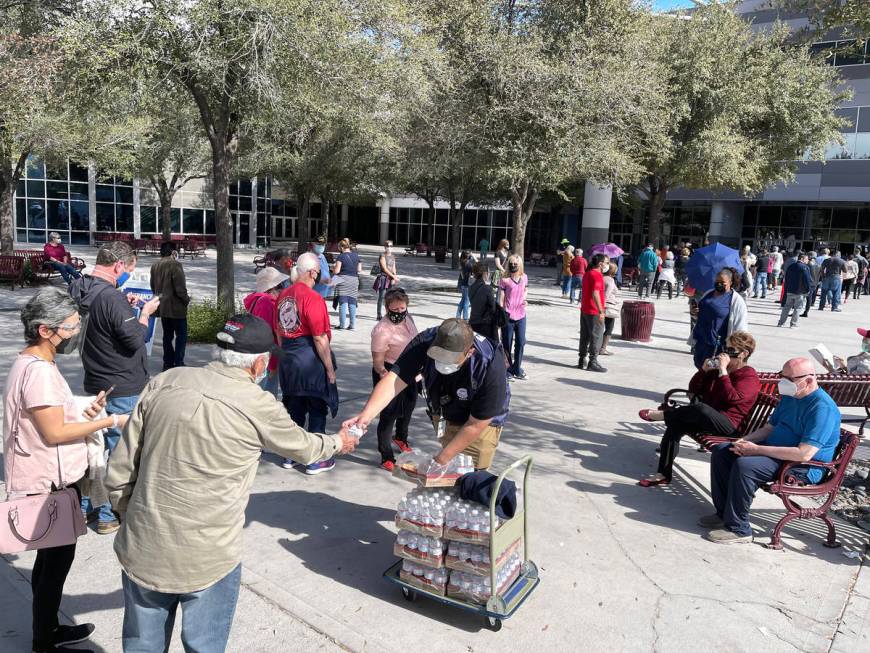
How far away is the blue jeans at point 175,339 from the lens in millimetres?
8266

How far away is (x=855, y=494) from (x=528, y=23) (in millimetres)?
15993

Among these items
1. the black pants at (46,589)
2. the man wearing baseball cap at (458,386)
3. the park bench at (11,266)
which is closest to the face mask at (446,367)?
the man wearing baseball cap at (458,386)

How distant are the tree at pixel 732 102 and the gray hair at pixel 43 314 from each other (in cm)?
1966

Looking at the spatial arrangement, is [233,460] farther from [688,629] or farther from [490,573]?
[688,629]

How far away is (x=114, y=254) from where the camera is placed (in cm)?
521

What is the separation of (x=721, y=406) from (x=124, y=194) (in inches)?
1452

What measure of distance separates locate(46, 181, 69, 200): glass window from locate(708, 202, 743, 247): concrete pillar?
35071mm

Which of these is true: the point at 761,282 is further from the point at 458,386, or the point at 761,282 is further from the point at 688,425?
the point at 458,386

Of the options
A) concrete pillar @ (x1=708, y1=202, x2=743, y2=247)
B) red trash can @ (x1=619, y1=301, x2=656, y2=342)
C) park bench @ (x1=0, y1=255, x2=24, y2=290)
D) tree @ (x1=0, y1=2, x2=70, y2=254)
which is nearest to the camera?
tree @ (x1=0, y1=2, x2=70, y2=254)

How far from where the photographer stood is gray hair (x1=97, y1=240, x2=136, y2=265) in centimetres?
508

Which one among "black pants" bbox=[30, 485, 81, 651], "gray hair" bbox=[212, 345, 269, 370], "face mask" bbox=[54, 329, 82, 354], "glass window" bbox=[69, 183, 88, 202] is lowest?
"black pants" bbox=[30, 485, 81, 651]

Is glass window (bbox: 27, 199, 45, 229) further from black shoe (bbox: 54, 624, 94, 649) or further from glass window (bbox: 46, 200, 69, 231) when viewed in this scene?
black shoe (bbox: 54, 624, 94, 649)

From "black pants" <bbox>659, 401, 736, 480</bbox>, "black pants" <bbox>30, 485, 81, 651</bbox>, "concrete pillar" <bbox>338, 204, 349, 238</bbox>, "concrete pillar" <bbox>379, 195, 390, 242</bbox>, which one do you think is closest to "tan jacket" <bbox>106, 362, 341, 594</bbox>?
"black pants" <bbox>30, 485, 81, 651</bbox>

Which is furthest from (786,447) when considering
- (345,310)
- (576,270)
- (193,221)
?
(193,221)
